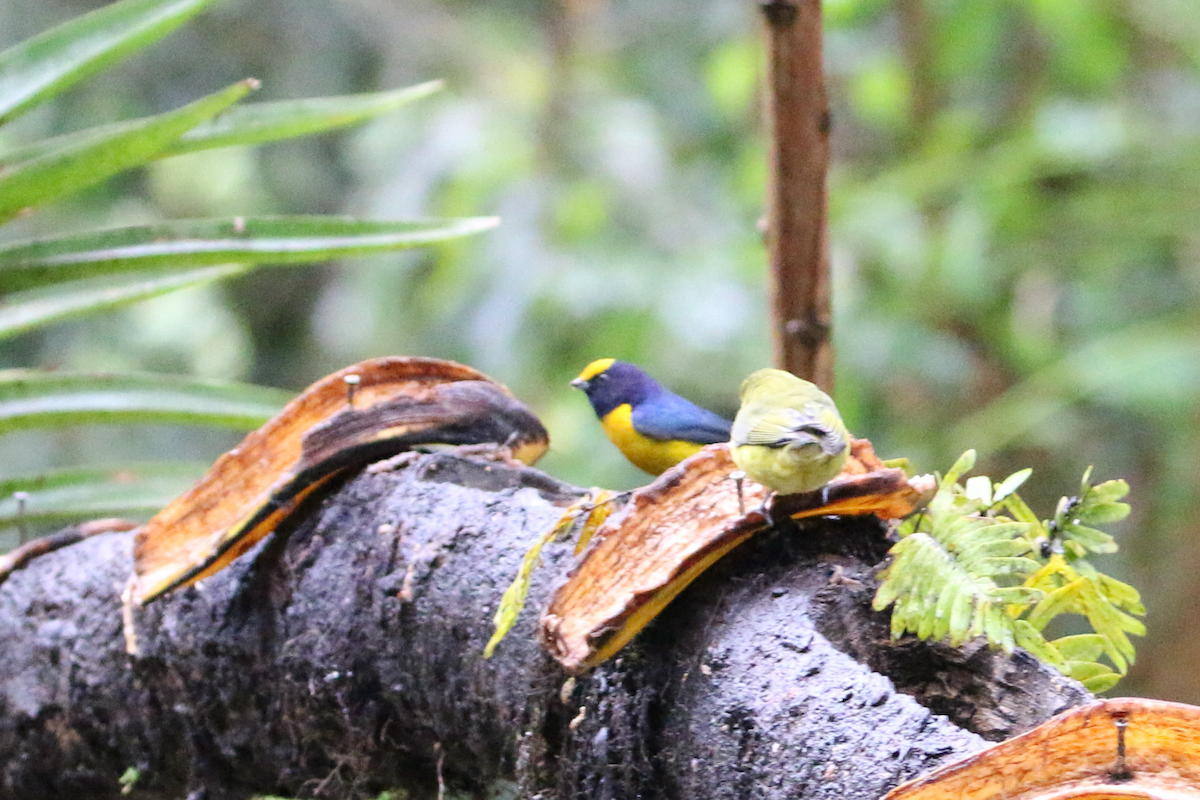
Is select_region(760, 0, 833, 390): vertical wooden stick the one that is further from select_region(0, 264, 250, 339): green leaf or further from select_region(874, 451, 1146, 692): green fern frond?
select_region(0, 264, 250, 339): green leaf

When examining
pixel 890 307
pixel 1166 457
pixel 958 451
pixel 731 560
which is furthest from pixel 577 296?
pixel 731 560

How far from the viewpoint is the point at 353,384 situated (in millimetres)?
1252

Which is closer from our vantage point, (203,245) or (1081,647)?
(1081,647)

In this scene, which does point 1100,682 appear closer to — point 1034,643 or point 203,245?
point 1034,643

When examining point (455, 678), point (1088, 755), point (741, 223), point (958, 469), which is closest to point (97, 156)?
point (455, 678)

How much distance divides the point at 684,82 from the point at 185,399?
13.2 ft

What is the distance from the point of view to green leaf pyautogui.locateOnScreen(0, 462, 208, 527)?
1.71 m

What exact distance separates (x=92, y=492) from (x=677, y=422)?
3.00 ft

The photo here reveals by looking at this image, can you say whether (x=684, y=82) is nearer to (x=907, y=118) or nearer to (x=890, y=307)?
(x=907, y=118)

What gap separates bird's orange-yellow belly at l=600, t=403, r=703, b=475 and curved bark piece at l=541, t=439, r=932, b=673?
95cm

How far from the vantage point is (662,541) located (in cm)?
90

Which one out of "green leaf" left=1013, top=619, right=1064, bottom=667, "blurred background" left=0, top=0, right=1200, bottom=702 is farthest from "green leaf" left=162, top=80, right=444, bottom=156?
"blurred background" left=0, top=0, right=1200, bottom=702

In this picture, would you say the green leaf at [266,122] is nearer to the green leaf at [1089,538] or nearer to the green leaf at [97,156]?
the green leaf at [97,156]

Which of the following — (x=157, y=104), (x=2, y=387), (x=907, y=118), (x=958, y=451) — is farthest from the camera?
(x=157, y=104)
